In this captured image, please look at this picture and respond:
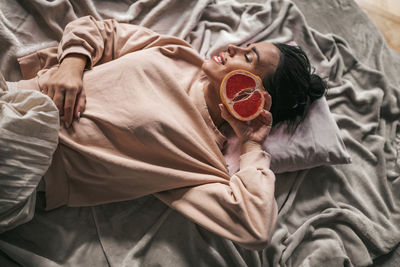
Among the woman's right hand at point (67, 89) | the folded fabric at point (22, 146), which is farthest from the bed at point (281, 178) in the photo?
the woman's right hand at point (67, 89)

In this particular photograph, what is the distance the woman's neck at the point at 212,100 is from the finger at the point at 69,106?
0.47 m

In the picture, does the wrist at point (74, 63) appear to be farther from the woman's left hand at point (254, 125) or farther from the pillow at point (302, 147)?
Result: the pillow at point (302, 147)

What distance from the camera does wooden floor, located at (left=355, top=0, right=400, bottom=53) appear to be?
5.99 feet

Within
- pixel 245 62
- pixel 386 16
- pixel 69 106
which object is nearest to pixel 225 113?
pixel 245 62

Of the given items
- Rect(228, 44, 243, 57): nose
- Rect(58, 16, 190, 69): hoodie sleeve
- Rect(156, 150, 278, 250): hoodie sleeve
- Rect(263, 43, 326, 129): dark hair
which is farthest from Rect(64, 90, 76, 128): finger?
Rect(263, 43, 326, 129): dark hair

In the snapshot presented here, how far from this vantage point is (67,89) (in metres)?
0.98

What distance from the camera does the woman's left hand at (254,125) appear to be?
43.7 inches

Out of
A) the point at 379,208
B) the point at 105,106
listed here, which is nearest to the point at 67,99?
the point at 105,106

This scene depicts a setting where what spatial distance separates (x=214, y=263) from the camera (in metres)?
1.10

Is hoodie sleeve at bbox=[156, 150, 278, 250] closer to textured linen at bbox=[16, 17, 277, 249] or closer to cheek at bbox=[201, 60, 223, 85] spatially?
textured linen at bbox=[16, 17, 277, 249]

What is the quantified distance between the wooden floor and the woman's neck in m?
1.32

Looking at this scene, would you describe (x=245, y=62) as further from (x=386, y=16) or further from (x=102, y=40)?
(x=386, y=16)

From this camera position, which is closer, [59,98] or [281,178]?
[59,98]

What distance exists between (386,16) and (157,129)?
5.66ft
